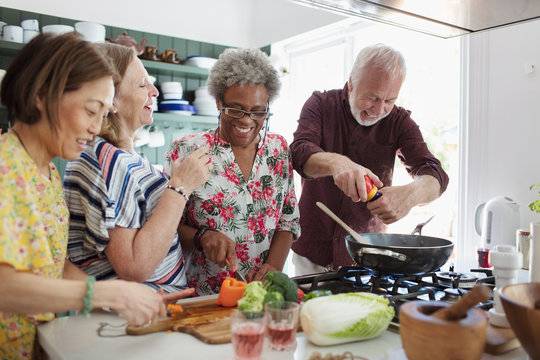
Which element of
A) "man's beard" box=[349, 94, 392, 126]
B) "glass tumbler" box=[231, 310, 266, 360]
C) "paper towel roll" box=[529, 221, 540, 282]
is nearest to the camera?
"glass tumbler" box=[231, 310, 266, 360]

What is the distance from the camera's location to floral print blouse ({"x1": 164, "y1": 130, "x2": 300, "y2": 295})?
1.70 metres

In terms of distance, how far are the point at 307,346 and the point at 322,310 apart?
0.09 m

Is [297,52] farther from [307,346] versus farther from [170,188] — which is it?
[307,346]

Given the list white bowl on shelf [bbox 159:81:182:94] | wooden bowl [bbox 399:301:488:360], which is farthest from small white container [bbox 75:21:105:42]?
wooden bowl [bbox 399:301:488:360]

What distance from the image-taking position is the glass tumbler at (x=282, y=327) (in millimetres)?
1013

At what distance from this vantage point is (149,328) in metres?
1.13

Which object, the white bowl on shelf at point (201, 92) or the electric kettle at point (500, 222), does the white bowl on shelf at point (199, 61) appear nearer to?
the white bowl on shelf at point (201, 92)

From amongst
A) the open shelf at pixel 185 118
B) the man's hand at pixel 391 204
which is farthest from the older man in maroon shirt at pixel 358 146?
the open shelf at pixel 185 118

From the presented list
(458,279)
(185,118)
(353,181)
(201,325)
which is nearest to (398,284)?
(458,279)

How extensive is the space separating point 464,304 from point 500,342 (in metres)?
0.24

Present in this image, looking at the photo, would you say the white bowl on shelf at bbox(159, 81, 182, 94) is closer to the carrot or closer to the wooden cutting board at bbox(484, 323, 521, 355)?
the carrot

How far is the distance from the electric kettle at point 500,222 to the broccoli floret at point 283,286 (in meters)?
1.45

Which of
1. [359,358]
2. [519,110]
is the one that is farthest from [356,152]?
[359,358]

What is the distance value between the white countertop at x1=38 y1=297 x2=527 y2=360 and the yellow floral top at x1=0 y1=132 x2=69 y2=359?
60 mm
